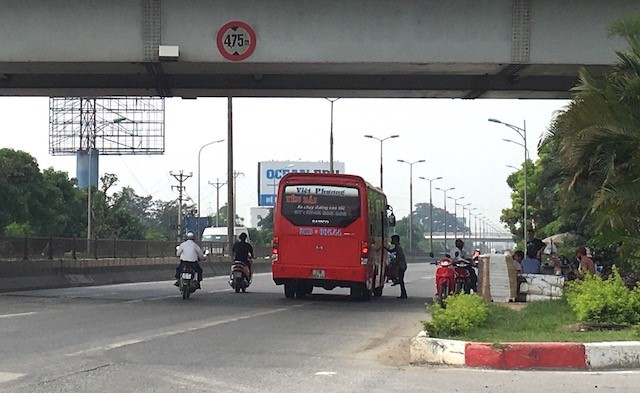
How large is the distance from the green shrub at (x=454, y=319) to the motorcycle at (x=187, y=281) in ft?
38.9

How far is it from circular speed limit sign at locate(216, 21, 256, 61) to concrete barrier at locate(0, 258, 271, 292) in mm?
9355

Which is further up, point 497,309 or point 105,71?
point 105,71

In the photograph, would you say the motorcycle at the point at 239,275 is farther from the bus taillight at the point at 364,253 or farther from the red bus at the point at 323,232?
the bus taillight at the point at 364,253

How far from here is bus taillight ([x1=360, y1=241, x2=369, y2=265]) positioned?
25173mm

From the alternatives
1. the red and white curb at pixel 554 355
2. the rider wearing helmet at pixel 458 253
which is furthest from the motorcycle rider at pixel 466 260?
the red and white curb at pixel 554 355

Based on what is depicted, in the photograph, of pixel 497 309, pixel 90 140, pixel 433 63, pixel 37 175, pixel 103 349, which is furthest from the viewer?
pixel 90 140

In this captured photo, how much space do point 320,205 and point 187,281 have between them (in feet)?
11.5

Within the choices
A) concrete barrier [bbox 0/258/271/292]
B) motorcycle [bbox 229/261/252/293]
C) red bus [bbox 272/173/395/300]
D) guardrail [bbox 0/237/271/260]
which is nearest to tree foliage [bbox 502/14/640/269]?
red bus [bbox 272/173/395/300]

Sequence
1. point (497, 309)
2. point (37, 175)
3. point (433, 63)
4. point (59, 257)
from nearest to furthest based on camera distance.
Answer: point (497, 309), point (433, 63), point (59, 257), point (37, 175)

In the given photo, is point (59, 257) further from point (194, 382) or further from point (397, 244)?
point (194, 382)

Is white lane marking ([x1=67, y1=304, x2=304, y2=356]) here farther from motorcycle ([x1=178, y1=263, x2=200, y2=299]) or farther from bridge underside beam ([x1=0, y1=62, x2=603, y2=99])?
bridge underside beam ([x1=0, y1=62, x2=603, y2=99])

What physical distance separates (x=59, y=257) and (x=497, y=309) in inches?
706

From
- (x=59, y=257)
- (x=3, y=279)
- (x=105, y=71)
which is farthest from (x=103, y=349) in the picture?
(x=59, y=257)

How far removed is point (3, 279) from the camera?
28.1 metres
